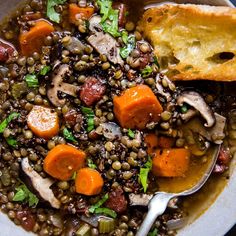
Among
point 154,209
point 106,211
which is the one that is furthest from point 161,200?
point 106,211

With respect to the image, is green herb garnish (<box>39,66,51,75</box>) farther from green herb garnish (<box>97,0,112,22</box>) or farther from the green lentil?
the green lentil

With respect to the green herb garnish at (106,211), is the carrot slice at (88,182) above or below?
above

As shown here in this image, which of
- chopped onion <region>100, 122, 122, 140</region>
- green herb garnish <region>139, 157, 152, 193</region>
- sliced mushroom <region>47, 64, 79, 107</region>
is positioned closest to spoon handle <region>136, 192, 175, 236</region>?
green herb garnish <region>139, 157, 152, 193</region>

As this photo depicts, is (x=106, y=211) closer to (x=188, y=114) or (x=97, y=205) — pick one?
(x=97, y=205)

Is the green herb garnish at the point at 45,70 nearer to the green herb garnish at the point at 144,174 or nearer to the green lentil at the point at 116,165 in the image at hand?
the green lentil at the point at 116,165

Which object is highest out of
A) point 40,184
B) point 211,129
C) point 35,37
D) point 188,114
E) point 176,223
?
point 35,37

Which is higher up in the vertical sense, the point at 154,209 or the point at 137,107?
the point at 137,107

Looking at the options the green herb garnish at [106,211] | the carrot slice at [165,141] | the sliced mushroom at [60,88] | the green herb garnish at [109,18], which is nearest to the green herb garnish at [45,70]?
the sliced mushroom at [60,88]

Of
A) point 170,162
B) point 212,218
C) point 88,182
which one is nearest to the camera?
point 88,182

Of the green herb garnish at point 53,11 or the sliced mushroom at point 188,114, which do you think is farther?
the green herb garnish at point 53,11
